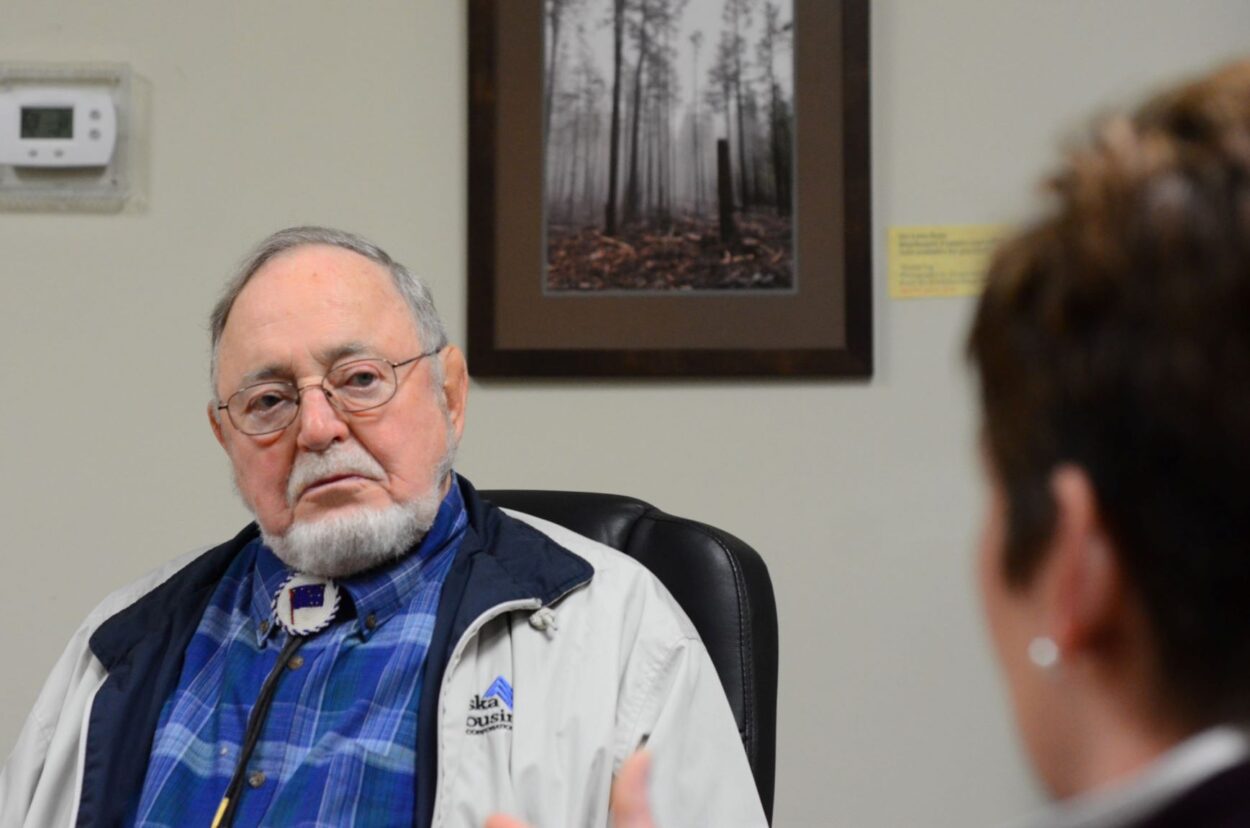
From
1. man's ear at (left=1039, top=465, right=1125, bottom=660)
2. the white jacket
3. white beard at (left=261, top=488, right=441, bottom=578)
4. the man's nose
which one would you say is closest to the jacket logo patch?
the white jacket

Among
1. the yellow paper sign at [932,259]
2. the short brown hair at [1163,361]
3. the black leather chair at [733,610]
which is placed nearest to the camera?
the short brown hair at [1163,361]

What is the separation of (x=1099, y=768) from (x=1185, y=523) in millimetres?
108

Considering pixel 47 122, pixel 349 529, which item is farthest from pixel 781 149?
pixel 47 122

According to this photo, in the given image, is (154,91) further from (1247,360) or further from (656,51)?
(1247,360)

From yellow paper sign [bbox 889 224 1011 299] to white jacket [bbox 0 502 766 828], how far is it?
2.66 ft

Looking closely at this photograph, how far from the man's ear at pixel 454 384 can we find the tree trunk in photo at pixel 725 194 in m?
0.61

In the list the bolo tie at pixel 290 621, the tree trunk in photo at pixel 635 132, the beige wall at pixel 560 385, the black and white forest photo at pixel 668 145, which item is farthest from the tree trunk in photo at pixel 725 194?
the bolo tie at pixel 290 621

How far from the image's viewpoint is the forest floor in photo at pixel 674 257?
7.14 ft

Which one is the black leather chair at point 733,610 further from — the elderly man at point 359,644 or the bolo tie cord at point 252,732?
the bolo tie cord at point 252,732

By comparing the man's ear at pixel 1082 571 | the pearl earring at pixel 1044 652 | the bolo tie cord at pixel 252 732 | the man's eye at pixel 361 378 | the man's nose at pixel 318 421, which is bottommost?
the bolo tie cord at pixel 252 732

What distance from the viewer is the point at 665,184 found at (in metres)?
2.18

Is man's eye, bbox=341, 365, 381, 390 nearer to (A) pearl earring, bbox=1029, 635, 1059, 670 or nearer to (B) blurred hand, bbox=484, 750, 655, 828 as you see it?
(B) blurred hand, bbox=484, 750, 655, 828

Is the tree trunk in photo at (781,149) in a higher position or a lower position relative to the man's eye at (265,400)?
higher

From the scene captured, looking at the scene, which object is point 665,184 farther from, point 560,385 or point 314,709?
point 314,709
